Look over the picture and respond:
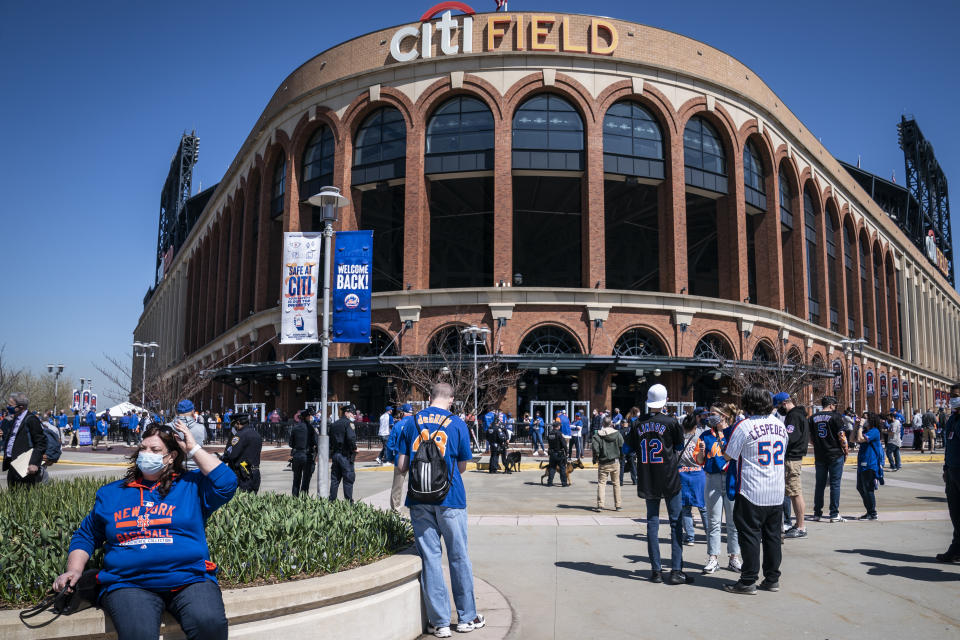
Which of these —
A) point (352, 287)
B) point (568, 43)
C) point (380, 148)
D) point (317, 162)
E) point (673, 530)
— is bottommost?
point (673, 530)

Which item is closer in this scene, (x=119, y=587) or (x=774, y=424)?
(x=119, y=587)

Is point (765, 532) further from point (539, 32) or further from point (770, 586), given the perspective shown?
point (539, 32)

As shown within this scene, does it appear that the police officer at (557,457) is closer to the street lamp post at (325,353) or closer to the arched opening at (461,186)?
the street lamp post at (325,353)

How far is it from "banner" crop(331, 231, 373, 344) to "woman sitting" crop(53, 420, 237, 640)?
9.12 m

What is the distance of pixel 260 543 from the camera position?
5.23 m

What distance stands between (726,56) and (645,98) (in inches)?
272

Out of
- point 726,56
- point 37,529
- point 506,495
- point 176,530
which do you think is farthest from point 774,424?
point 726,56

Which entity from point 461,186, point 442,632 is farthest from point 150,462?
point 461,186

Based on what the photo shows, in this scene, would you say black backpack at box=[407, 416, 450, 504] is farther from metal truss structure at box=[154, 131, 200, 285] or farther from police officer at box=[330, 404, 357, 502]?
metal truss structure at box=[154, 131, 200, 285]

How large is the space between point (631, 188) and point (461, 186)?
33.6 feet

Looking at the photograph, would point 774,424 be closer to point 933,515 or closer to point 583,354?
point 933,515

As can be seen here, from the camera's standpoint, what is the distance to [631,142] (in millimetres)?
36750

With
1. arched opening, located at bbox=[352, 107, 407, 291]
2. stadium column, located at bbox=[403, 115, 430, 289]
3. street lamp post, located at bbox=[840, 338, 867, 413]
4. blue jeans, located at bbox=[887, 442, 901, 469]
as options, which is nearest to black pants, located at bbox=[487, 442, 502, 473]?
blue jeans, located at bbox=[887, 442, 901, 469]

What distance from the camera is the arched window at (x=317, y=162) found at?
39.5 m
